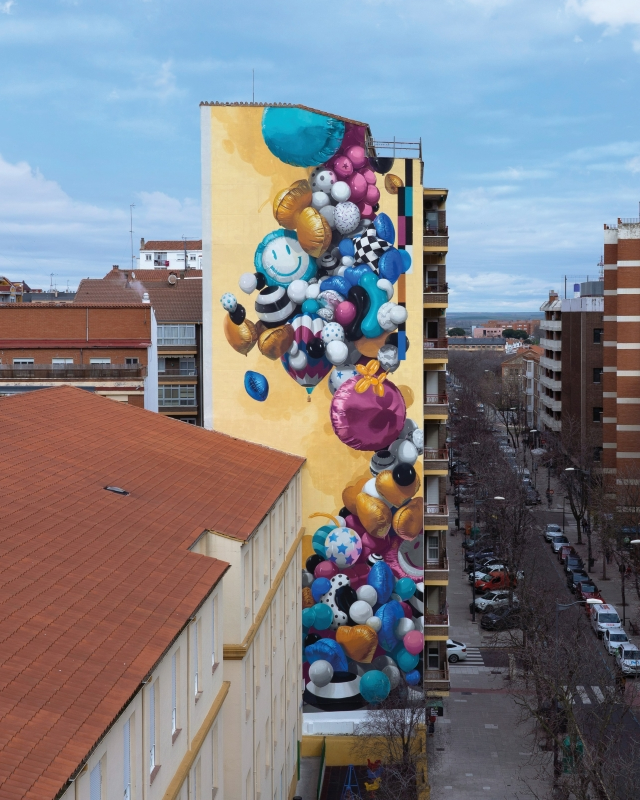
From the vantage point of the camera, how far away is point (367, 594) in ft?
132

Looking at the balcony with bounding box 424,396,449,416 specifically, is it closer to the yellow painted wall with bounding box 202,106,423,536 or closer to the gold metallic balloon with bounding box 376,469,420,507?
the yellow painted wall with bounding box 202,106,423,536

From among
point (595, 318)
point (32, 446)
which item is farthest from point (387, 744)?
point (595, 318)

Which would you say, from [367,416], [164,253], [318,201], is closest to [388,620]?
[367,416]

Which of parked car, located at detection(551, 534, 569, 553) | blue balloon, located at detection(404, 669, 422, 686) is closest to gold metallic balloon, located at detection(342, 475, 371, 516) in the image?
blue balloon, located at detection(404, 669, 422, 686)

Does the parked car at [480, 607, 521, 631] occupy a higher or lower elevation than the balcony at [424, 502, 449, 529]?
lower

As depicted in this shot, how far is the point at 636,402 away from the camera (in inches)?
3118

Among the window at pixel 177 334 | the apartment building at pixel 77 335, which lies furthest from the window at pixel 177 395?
the apartment building at pixel 77 335

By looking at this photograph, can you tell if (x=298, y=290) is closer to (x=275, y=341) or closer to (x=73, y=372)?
(x=275, y=341)

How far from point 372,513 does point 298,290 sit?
9136 millimetres

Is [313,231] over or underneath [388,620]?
over

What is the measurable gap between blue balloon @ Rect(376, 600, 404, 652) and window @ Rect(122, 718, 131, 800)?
85.4ft

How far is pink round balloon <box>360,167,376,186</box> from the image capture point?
38.3 metres

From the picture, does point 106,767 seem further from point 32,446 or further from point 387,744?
point 387,744

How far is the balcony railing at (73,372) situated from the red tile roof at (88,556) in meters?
13.6
